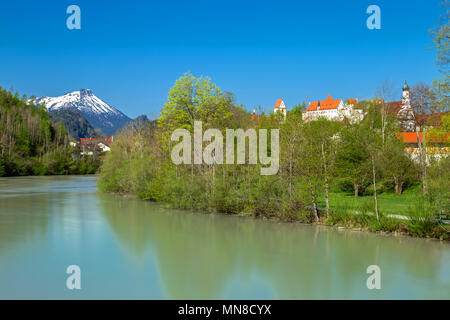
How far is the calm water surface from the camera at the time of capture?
8922mm

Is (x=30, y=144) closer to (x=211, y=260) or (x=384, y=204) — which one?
(x=384, y=204)

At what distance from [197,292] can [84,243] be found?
660cm

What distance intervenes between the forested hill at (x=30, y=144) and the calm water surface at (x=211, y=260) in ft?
163

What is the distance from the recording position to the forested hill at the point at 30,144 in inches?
2499

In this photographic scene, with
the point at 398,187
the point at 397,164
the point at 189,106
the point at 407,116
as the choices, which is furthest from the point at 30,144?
the point at 397,164

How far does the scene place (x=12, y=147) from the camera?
2594 inches

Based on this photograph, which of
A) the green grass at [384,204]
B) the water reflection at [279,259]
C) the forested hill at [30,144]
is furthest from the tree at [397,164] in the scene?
the forested hill at [30,144]

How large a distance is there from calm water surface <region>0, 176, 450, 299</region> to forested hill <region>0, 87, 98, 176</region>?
49.7m

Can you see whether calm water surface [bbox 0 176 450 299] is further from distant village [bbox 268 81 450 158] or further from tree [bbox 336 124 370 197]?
distant village [bbox 268 81 450 158]

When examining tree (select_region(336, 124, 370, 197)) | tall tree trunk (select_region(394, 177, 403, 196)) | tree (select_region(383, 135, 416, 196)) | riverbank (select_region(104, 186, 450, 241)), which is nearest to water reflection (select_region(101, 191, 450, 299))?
riverbank (select_region(104, 186, 450, 241))

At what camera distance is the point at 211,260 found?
1166 centimetres

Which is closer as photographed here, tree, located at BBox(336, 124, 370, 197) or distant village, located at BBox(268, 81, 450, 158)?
distant village, located at BBox(268, 81, 450, 158)
